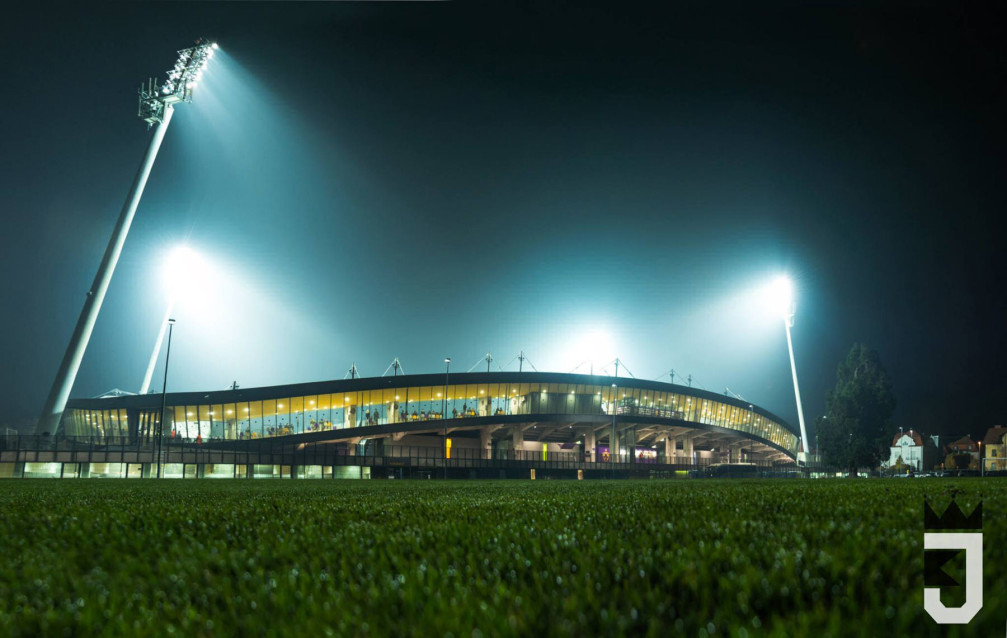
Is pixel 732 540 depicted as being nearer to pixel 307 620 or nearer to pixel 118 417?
pixel 307 620

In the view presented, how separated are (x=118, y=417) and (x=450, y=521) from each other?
86.4 metres

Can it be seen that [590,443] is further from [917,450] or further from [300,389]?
[917,450]

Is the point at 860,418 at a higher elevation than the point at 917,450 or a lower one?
higher

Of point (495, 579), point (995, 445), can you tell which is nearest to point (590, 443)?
point (995, 445)

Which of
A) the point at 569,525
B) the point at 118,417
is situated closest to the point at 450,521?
the point at 569,525

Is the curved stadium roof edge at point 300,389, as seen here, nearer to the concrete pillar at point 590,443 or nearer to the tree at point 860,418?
the concrete pillar at point 590,443

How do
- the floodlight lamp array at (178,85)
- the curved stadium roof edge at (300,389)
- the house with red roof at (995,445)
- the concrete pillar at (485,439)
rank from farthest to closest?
the house with red roof at (995,445)
the concrete pillar at (485,439)
the curved stadium roof edge at (300,389)
the floodlight lamp array at (178,85)

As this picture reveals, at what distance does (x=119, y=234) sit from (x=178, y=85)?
61.1 ft

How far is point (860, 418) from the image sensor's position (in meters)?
57.6

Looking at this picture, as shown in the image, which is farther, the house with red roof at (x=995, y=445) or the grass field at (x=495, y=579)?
the house with red roof at (x=995, y=445)

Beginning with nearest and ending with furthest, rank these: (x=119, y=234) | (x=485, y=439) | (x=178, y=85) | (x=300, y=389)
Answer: (x=119, y=234), (x=178, y=85), (x=300, y=389), (x=485, y=439)

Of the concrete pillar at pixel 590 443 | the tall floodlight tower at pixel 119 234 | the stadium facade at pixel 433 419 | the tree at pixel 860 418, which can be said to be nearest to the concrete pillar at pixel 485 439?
the stadium facade at pixel 433 419

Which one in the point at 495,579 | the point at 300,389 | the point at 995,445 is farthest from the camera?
the point at 995,445

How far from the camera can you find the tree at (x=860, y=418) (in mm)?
56938
